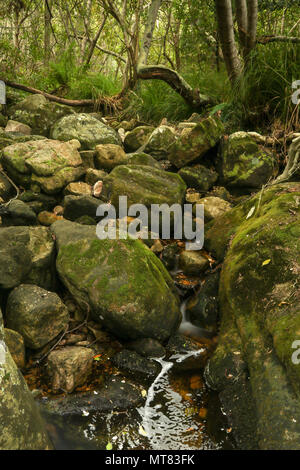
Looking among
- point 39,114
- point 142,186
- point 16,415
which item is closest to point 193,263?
point 142,186

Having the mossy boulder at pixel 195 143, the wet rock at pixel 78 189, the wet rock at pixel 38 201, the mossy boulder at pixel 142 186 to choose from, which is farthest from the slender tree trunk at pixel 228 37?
the wet rock at pixel 38 201

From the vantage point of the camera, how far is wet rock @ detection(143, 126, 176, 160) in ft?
18.5

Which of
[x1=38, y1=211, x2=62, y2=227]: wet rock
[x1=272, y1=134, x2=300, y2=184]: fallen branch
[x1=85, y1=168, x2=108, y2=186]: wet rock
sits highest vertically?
[x1=272, y1=134, x2=300, y2=184]: fallen branch

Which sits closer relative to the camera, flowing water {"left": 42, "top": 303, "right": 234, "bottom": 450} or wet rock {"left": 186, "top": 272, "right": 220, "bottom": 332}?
flowing water {"left": 42, "top": 303, "right": 234, "bottom": 450}

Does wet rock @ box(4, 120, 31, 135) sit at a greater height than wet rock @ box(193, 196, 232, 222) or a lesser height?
greater

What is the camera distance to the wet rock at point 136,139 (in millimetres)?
6102

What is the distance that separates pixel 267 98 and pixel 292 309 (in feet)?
12.9

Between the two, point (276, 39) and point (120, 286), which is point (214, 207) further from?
point (276, 39)

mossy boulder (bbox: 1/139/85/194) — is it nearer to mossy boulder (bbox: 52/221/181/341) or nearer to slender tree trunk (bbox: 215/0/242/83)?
mossy boulder (bbox: 52/221/181/341)

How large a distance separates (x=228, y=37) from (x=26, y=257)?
451 cm

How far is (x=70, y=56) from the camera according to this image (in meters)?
7.77

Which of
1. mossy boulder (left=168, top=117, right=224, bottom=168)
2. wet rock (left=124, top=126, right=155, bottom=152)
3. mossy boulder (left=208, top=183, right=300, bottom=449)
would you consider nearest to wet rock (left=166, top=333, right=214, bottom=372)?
mossy boulder (left=208, top=183, right=300, bottom=449)

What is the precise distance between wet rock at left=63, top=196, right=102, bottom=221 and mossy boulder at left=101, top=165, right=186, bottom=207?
29 centimetres

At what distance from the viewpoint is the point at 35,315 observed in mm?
3092
